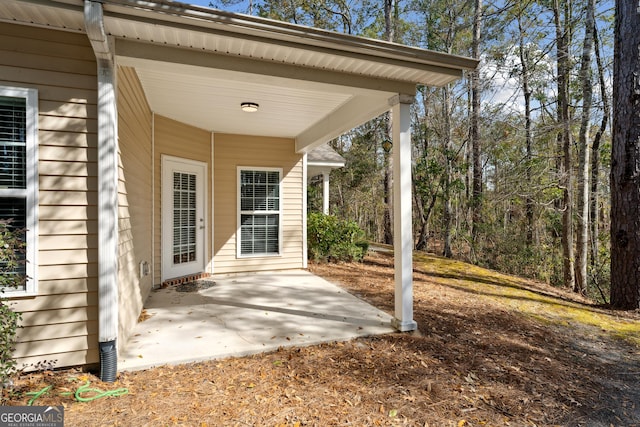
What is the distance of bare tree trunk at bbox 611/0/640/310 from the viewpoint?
4383mm

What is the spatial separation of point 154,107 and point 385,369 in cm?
445

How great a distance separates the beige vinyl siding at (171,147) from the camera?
4.92 meters

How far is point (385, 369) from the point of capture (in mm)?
2684

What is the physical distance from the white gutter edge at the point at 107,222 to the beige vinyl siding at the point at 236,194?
357cm

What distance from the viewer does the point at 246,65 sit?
2.78m

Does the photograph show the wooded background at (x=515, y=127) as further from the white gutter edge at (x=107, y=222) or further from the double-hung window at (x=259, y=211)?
the white gutter edge at (x=107, y=222)

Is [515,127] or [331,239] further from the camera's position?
A: [331,239]

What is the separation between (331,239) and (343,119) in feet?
12.0

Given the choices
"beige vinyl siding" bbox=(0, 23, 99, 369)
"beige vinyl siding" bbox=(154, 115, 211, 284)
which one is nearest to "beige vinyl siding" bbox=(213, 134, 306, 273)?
"beige vinyl siding" bbox=(154, 115, 211, 284)

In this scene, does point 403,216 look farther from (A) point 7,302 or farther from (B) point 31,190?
(A) point 7,302

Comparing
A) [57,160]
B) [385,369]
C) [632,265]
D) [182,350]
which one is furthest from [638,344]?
[57,160]

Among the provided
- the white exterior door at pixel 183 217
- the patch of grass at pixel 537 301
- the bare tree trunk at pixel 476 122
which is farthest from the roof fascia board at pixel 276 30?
the bare tree trunk at pixel 476 122

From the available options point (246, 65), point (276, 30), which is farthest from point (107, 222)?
point (276, 30)

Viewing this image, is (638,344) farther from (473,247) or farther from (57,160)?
(473,247)
